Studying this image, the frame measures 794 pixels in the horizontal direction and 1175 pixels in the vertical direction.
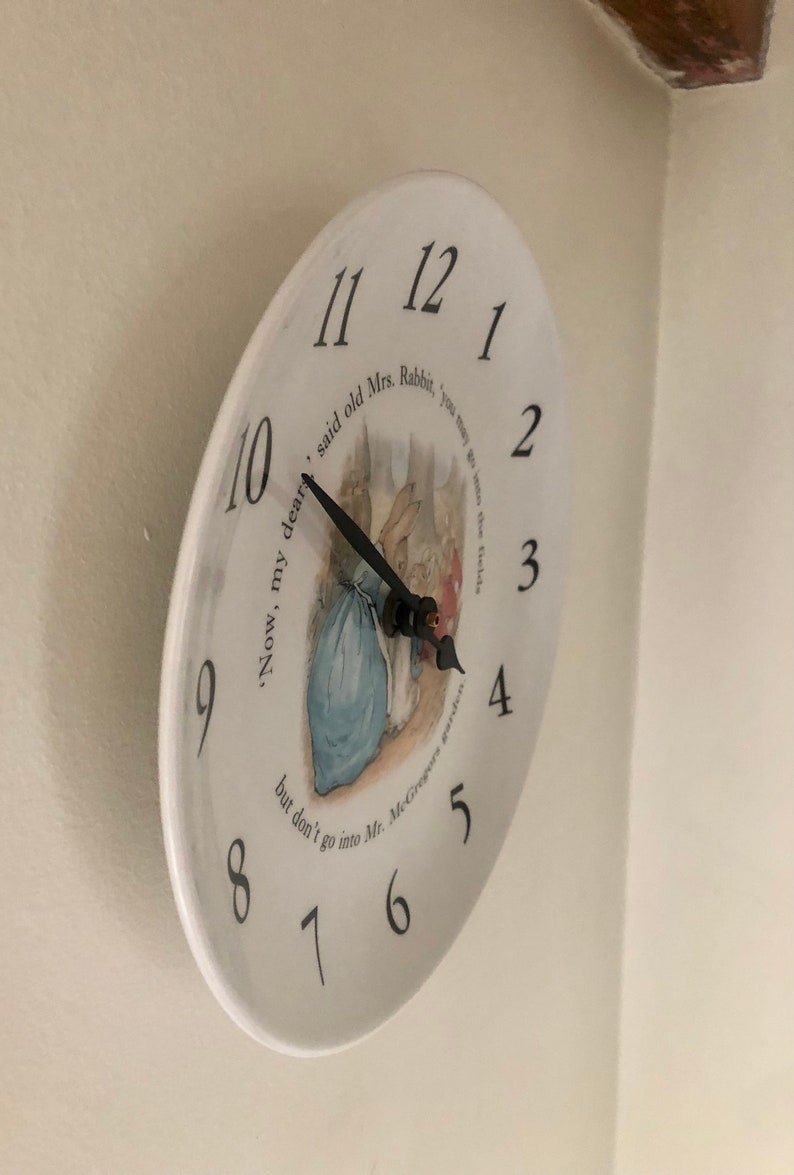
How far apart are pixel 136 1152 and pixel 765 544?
86cm

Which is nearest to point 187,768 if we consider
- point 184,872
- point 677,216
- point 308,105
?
point 184,872

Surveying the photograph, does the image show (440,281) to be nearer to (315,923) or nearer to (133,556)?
(133,556)

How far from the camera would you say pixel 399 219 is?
0.56 meters

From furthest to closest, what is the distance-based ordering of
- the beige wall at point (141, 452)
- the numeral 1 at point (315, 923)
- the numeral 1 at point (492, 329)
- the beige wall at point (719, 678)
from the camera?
the beige wall at point (719, 678), the numeral 1 at point (492, 329), the numeral 1 at point (315, 923), the beige wall at point (141, 452)

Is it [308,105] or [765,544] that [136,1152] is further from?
[765,544]

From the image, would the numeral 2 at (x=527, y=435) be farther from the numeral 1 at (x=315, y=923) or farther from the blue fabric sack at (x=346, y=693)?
the numeral 1 at (x=315, y=923)

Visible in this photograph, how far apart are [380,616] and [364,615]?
0.9 inches

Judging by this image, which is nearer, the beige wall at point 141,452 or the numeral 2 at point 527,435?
the beige wall at point 141,452

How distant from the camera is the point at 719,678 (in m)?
1.07

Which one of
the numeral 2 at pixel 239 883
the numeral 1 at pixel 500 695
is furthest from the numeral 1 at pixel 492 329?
the numeral 2 at pixel 239 883

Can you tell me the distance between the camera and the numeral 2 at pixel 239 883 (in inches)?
19.7

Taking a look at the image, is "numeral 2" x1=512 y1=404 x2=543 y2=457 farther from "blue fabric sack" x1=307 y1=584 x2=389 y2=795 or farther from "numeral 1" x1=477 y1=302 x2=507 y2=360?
"blue fabric sack" x1=307 y1=584 x2=389 y2=795

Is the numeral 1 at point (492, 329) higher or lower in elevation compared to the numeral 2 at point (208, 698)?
higher

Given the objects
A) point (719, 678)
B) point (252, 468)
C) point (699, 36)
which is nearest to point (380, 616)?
point (252, 468)
